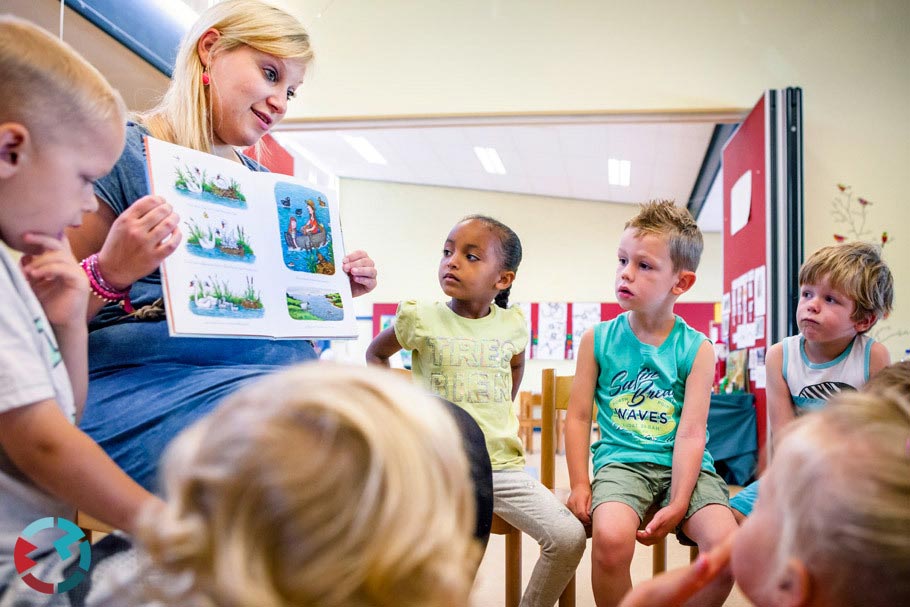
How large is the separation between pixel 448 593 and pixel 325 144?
10.2 meters

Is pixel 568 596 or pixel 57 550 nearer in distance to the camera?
pixel 57 550

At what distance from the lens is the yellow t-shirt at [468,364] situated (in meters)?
1.91

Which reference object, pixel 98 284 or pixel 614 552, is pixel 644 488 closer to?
pixel 614 552

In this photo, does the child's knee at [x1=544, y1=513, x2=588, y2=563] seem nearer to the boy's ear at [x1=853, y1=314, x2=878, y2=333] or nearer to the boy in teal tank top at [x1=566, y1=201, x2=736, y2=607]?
the boy in teal tank top at [x1=566, y1=201, x2=736, y2=607]

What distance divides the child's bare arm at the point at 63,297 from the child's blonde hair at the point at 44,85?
0.46 feet

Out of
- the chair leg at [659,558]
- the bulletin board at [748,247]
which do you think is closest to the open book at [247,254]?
the chair leg at [659,558]

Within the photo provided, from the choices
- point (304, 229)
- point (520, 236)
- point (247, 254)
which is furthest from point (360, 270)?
point (520, 236)

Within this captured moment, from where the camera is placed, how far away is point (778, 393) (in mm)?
1990

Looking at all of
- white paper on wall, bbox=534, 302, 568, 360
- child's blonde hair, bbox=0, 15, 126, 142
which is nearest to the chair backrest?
child's blonde hair, bbox=0, 15, 126, 142

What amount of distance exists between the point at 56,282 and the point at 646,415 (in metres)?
1.36

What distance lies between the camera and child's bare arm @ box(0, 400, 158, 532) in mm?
757

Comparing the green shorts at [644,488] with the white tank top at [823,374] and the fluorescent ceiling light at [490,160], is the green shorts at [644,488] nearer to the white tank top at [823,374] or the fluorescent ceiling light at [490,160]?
the white tank top at [823,374]

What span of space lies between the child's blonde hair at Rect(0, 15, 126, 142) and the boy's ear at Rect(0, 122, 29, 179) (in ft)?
0.05

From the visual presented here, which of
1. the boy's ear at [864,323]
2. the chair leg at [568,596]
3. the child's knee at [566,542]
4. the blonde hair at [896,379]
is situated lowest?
the chair leg at [568,596]
